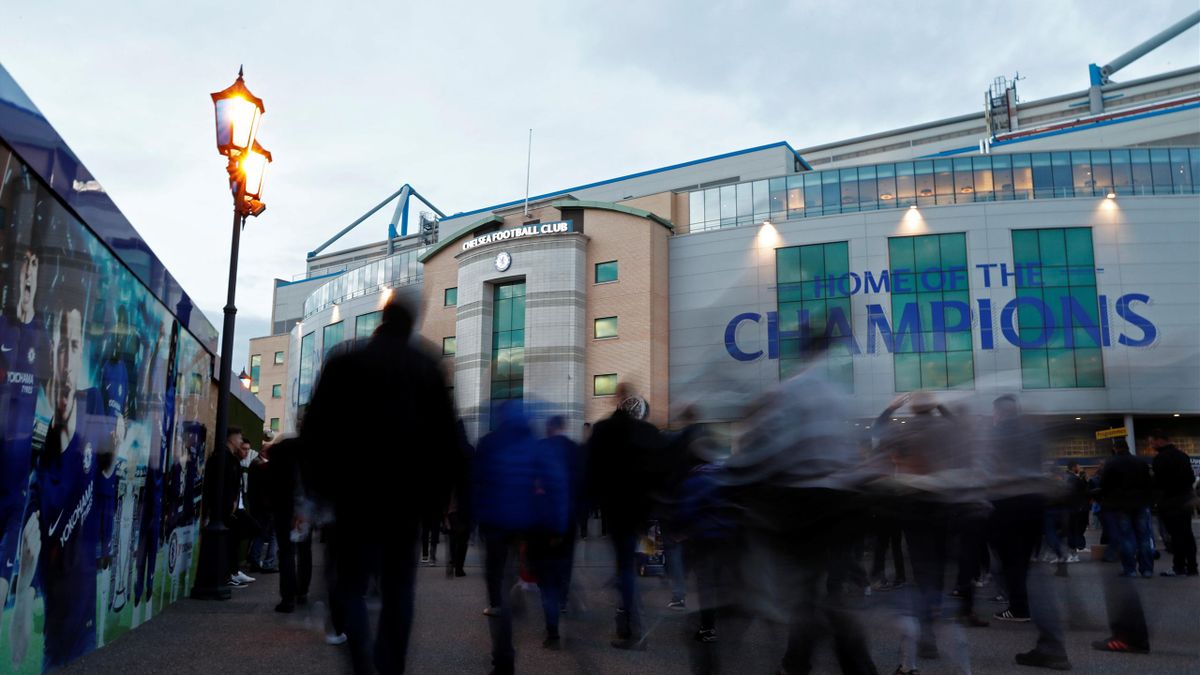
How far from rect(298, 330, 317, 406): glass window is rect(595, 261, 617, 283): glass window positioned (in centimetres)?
2543

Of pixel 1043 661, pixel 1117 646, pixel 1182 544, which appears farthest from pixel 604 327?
pixel 1043 661

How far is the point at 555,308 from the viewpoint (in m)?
45.0

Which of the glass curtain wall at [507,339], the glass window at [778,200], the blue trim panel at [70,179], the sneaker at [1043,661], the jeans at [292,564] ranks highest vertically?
the glass window at [778,200]

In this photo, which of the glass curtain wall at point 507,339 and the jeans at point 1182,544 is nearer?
the jeans at point 1182,544

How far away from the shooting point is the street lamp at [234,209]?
31.4 feet

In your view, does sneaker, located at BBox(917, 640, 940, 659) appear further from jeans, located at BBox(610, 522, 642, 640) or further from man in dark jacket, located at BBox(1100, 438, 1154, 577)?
jeans, located at BBox(610, 522, 642, 640)

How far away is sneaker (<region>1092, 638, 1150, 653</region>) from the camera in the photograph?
20.2 ft

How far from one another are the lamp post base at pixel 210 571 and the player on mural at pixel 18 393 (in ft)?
17.3

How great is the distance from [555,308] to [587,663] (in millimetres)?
39298

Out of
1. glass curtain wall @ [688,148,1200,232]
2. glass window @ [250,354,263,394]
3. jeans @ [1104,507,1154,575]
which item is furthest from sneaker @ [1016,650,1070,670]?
glass window @ [250,354,263,394]

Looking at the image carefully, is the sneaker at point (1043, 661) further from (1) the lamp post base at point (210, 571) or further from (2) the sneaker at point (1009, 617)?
(1) the lamp post base at point (210, 571)

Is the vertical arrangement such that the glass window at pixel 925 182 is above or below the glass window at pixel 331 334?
above

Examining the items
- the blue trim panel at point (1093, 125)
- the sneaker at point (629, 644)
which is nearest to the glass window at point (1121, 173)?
the blue trim panel at point (1093, 125)

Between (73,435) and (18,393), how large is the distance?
113cm
